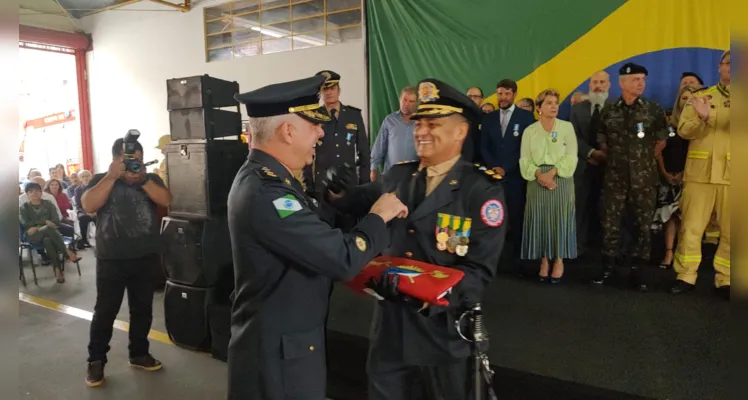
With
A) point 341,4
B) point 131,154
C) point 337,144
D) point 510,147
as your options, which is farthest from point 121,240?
point 341,4

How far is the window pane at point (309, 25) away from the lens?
7586mm

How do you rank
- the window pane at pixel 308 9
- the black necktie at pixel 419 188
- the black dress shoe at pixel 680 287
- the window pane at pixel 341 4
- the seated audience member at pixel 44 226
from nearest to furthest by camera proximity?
the black necktie at pixel 419 188, the black dress shoe at pixel 680 287, the seated audience member at pixel 44 226, the window pane at pixel 341 4, the window pane at pixel 308 9

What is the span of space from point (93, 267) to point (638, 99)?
267 inches

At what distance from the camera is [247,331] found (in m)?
1.52

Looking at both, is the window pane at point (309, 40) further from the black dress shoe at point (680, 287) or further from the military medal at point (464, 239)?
the military medal at point (464, 239)

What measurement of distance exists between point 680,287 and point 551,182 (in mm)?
1117

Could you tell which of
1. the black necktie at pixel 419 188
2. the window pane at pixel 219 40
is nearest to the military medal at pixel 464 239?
the black necktie at pixel 419 188

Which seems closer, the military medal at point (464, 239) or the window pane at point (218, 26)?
the military medal at point (464, 239)

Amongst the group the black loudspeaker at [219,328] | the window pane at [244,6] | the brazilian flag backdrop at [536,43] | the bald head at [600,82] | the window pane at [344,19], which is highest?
the window pane at [244,6]

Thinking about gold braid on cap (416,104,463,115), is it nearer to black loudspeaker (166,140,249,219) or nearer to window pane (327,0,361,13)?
black loudspeaker (166,140,249,219)

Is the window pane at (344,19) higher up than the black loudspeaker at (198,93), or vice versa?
the window pane at (344,19)

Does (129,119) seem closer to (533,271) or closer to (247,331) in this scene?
(533,271)

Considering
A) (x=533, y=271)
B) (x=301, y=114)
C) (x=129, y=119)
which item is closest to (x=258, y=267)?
(x=301, y=114)

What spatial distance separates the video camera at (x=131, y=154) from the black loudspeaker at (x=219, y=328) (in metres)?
1.09
